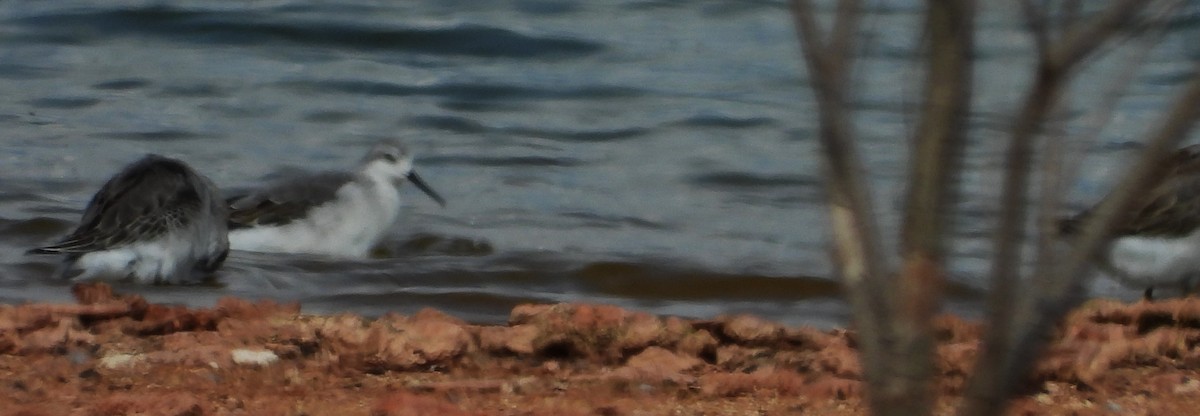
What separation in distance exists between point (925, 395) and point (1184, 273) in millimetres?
5261

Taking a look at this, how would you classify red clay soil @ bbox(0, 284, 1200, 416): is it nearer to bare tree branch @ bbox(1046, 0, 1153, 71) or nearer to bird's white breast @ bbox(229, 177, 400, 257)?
bare tree branch @ bbox(1046, 0, 1153, 71)

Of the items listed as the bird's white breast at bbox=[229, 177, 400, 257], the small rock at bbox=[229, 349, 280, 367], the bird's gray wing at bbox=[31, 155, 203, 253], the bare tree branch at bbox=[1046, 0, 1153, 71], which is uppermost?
the bare tree branch at bbox=[1046, 0, 1153, 71]

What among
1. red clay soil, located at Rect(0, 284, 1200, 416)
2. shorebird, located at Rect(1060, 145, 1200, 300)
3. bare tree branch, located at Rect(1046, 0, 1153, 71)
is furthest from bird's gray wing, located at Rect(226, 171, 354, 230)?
bare tree branch, located at Rect(1046, 0, 1153, 71)

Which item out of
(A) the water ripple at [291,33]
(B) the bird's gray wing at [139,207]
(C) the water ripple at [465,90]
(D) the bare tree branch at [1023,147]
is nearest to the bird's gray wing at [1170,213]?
(B) the bird's gray wing at [139,207]

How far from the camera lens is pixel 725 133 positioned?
1189 centimetres

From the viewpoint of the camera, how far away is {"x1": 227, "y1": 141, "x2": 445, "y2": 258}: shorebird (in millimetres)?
8227

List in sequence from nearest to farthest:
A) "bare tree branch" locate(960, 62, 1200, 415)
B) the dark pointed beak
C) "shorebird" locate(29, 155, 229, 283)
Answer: "bare tree branch" locate(960, 62, 1200, 415)
"shorebird" locate(29, 155, 229, 283)
the dark pointed beak

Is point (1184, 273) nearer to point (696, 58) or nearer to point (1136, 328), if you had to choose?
point (1136, 328)

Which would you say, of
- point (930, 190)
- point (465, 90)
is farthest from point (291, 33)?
point (930, 190)

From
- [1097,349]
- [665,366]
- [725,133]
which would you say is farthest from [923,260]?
Result: [725,133]

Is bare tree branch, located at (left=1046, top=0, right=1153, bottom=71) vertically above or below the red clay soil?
above

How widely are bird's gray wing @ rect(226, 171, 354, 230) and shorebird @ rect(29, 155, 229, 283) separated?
0.57 meters

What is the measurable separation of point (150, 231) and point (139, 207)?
15cm

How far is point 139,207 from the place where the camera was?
289 inches
